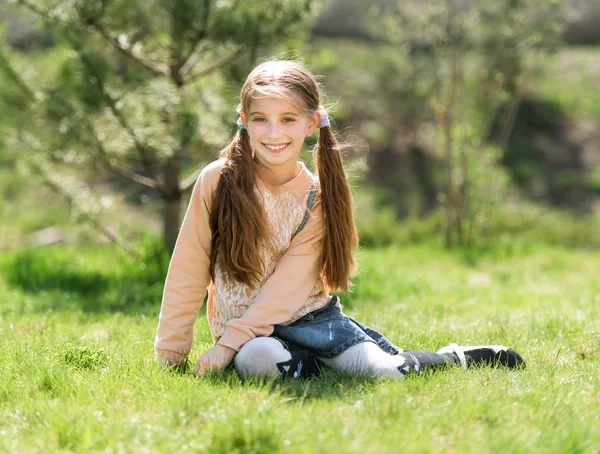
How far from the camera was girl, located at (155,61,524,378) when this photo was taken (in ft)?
9.22

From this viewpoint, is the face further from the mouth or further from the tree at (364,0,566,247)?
the tree at (364,0,566,247)

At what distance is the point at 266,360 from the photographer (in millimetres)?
2654

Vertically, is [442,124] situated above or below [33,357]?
above

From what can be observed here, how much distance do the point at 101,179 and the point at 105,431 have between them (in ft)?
21.0

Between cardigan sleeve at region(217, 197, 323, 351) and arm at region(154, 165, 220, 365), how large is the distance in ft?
0.62

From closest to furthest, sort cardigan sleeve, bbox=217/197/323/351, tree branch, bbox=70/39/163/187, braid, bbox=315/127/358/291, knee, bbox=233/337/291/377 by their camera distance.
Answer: knee, bbox=233/337/291/377, cardigan sleeve, bbox=217/197/323/351, braid, bbox=315/127/358/291, tree branch, bbox=70/39/163/187

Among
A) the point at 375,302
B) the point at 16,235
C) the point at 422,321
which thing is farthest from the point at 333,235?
the point at 16,235

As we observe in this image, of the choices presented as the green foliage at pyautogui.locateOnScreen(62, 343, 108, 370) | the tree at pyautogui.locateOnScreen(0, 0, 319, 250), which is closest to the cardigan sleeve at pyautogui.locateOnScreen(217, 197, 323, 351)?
the green foliage at pyautogui.locateOnScreen(62, 343, 108, 370)

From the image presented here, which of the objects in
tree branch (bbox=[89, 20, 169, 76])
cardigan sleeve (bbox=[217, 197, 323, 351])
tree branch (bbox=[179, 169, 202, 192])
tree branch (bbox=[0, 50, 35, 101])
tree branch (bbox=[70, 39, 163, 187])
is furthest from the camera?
tree branch (bbox=[179, 169, 202, 192])

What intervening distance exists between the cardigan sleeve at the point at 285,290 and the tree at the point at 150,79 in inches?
81.1

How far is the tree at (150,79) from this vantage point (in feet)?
15.4

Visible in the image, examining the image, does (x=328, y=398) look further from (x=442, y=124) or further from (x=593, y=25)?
(x=593, y=25)

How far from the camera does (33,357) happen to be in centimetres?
292

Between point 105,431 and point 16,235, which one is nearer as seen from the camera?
point 105,431
